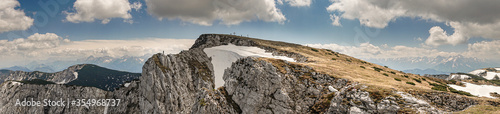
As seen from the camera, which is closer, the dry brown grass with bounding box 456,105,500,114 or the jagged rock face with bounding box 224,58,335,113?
the dry brown grass with bounding box 456,105,500,114

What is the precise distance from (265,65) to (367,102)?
1908cm

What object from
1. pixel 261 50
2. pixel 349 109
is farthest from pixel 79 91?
pixel 349 109

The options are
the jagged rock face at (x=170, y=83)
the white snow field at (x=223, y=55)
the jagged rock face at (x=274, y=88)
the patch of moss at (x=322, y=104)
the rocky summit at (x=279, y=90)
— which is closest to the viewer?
the rocky summit at (x=279, y=90)

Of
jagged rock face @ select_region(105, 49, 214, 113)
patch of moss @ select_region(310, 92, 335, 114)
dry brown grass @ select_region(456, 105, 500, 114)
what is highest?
dry brown grass @ select_region(456, 105, 500, 114)

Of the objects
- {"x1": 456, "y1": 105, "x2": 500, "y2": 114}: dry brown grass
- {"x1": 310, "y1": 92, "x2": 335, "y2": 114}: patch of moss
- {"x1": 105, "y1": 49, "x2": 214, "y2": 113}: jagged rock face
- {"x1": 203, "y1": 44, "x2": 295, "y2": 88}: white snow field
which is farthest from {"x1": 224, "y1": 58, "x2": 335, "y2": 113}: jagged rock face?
{"x1": 105, "y1": 49, "x2": 214, "y2": 113}: jagged rock face

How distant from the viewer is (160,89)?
6975 centimetres

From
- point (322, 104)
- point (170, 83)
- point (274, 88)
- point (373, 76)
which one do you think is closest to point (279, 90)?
point (274, 88)

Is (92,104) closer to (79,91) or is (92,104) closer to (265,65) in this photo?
(79,91)

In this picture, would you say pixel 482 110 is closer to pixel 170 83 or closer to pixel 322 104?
pixel 322 104

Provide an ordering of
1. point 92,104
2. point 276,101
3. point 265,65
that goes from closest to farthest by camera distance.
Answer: point 276,101
point 265,65
point 92,104

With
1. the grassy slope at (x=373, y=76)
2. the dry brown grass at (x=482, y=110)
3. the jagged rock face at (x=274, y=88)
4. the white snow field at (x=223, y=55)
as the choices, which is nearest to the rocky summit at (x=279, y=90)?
the jagged rock face at (x=274, y=88)

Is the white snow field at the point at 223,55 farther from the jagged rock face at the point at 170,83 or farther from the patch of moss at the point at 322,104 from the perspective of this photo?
the patch of moss at the point at 322,104

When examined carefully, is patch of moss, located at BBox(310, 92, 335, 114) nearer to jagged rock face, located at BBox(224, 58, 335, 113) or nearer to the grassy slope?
jagged rock face, located at BBox(224, 58, 335, 113)

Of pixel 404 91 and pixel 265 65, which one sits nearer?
pixel 404 91
